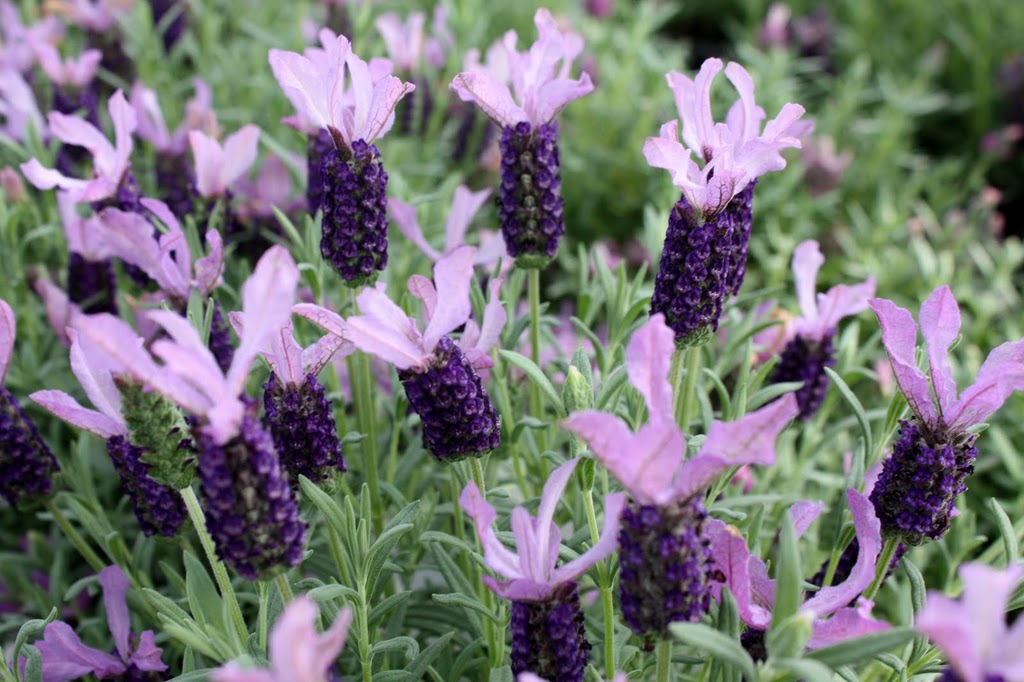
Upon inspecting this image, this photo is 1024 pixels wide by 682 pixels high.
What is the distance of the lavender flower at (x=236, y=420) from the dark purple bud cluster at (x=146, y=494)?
280mm

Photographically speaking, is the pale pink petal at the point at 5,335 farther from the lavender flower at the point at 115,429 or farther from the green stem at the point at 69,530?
the green stem at the point at 69,530

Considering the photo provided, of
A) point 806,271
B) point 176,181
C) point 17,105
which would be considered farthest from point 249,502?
point 17,105

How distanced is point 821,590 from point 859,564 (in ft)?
0.18

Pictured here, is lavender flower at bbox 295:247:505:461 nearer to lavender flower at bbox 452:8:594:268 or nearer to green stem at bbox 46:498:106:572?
lavender flower at bbox 452:8:594:268

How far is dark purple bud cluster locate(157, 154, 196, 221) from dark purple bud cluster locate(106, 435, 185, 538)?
63cm

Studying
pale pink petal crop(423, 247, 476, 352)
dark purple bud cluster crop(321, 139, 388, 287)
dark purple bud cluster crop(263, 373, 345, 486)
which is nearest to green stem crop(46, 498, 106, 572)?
dark purple bud cluster crop(263, 373, 345, 486)

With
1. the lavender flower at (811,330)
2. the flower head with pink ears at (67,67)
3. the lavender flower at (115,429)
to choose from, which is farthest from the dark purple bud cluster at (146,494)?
the flower head with pink ears at (67,67)

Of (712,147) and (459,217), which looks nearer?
(712,147)

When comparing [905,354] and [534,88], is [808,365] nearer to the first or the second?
[905,354]

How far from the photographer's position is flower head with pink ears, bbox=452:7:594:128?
3.87 feet

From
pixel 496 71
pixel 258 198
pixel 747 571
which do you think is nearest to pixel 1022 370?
pixel 747 571

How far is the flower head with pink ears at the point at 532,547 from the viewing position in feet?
2.85

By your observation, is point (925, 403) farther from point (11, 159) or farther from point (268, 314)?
point (11, 159)

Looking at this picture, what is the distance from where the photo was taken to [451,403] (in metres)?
1.00
